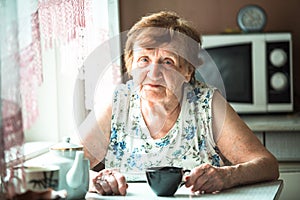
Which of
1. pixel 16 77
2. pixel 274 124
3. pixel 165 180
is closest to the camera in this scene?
pixel 16 77

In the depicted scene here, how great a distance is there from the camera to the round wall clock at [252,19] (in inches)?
137

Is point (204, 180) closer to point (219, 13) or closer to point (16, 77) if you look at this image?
point (16, 77)

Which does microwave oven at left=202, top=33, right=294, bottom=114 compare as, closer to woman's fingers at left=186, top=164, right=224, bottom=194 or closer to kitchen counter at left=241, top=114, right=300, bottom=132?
kitchen counter at left=241, top=114, right=300, bottom=132

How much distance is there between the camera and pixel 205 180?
187 centimetres

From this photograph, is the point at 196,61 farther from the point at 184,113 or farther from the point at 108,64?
the point at 108,64

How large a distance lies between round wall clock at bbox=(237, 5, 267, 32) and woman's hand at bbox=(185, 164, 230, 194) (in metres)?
1.70

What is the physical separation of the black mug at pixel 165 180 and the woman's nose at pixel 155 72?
17.5 inches

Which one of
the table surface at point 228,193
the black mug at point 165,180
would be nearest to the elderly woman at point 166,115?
the table surface at point 228,193

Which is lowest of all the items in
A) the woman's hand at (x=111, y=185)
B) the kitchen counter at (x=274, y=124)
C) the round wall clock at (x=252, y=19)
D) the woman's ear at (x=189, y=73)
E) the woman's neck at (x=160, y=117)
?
the kitchen counter at (x=274, y=124)

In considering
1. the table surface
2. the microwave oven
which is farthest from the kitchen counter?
the table surface

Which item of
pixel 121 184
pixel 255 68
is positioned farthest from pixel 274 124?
pixel 121 184

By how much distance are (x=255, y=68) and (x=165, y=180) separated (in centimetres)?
164

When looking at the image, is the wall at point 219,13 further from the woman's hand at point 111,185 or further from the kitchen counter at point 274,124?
the woman's hand at point 111,185

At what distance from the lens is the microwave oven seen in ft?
10.9
